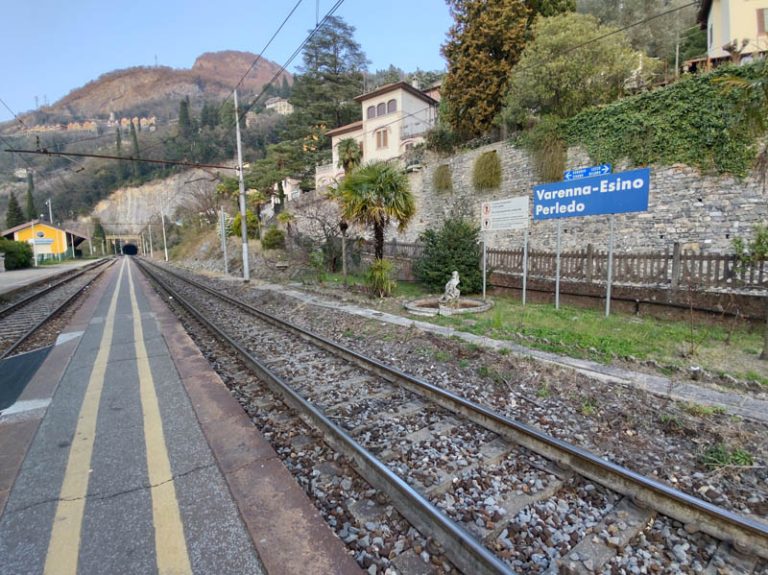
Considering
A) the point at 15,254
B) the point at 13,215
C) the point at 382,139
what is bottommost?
the point at 15,254

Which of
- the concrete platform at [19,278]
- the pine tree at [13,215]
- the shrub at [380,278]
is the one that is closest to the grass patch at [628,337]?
the shrub at [380,278]

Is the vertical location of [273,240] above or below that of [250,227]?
below

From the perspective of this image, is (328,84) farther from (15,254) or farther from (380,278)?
(380,278)

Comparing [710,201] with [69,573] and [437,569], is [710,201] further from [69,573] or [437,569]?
[69,573]

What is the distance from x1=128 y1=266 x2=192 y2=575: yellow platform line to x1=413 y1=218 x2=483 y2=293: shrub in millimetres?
9631

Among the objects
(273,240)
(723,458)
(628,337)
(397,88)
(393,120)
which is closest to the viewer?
(723,458)

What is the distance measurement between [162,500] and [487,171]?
21.2 m

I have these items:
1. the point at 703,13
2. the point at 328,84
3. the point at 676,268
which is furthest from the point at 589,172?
the point at 328,84

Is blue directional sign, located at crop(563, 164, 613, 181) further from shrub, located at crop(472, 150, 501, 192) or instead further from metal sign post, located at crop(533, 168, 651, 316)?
shrub, located at crop(472, 150, 501, 192)

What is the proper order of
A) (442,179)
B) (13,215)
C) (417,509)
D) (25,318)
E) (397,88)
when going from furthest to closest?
(13,215) < (397,88) < (442,179) < (25,318) < (417,509)

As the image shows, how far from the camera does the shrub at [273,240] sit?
30.2 meters

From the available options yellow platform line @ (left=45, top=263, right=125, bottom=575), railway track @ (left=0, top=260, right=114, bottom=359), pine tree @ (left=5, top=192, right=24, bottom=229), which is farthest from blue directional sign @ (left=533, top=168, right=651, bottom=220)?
pine tree @ (left=5, top=192, right=24, bottom=229)

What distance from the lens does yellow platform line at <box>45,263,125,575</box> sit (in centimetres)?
237

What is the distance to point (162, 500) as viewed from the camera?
2922 millimetres
